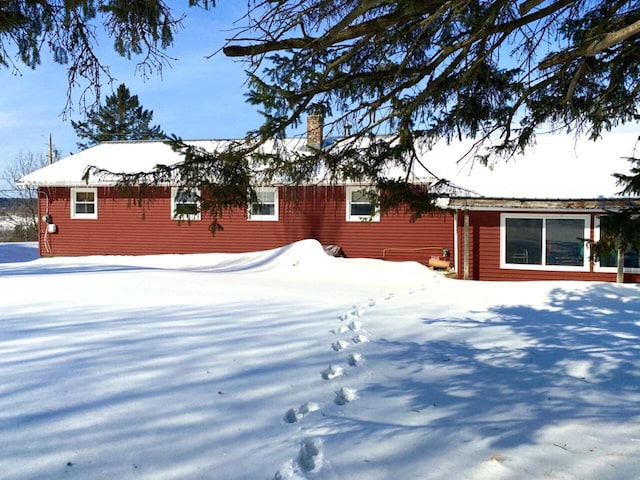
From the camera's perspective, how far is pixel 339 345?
5.30 m

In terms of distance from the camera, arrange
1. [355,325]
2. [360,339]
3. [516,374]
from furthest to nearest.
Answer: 1. [355,325]
2. [360,339]
3. [516,374]

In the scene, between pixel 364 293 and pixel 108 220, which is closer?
pixel 364 293

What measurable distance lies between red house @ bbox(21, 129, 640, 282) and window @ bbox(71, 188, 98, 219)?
1.5 inches

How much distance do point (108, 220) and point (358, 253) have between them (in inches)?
368

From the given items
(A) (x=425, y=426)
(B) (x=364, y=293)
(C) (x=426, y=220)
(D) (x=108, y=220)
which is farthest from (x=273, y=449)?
(D) (x=108, y=220)

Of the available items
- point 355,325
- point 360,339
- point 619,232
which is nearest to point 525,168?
point 355,325

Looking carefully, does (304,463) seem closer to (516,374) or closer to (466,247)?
(516,374)

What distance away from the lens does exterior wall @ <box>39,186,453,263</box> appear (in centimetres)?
1521

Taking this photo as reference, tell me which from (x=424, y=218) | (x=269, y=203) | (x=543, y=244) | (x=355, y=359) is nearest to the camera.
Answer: (x=355, y=359)

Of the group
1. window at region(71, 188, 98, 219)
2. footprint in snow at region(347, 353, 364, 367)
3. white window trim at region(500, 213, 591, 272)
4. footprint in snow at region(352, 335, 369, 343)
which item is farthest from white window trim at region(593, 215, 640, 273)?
window at region(71, 188, 98, 219)

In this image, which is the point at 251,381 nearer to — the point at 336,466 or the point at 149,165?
the point at 336,466

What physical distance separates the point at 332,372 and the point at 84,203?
52.5 ft

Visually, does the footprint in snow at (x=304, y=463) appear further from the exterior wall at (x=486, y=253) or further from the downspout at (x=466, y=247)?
the exterior wall at (x=486, y=253)

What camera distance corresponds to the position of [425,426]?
3.29m
